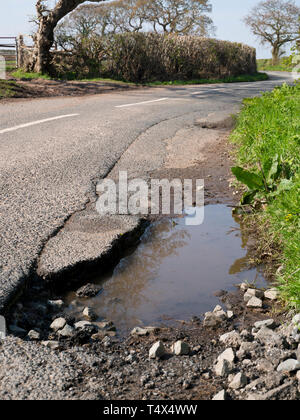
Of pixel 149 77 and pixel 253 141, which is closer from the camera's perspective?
pixel 253 141

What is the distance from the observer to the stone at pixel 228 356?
89.4 inches

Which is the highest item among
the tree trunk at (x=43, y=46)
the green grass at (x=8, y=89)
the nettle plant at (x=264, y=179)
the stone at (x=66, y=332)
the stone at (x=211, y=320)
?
the tree trunk at (x=43, y=46)

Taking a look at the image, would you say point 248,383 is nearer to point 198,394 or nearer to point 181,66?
point 198,394

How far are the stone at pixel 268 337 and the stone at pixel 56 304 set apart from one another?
115cm

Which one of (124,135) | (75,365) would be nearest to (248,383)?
(75,365)

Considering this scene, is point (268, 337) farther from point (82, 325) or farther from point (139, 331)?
point (82, 325)

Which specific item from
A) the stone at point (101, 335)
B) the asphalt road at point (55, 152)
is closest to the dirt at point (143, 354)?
the stone at point (101, 335)

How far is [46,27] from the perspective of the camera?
1603 cm

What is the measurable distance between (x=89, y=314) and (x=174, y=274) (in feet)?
2.66

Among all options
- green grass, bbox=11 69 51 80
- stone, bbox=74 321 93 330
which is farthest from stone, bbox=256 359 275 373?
green grass, bbox=11 69 51 80

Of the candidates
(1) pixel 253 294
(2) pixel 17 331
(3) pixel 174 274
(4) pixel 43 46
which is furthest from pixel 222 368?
(4) pixel 43 46

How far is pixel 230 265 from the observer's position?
3.54 metres

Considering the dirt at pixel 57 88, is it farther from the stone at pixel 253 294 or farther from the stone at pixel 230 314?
the stone at pixel 230 314

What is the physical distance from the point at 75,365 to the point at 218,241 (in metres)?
2.07
